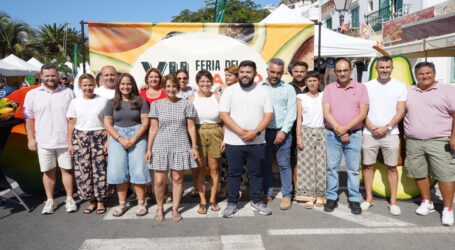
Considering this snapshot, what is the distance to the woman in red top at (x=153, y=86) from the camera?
4.20 m

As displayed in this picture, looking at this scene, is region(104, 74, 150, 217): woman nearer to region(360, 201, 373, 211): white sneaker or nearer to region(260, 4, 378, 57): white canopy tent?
region(360, 201, 373, 211): white sneaker

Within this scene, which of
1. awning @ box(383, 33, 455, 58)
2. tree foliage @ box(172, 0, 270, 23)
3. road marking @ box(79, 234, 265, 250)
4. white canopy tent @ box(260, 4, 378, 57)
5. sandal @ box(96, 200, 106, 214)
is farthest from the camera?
tree foliage @ box(172, 0, 270, 23)

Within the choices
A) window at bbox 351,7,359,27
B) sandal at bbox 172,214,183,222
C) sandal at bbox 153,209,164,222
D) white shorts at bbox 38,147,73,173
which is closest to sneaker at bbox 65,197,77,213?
white shorts at bbox 38,147,73,173

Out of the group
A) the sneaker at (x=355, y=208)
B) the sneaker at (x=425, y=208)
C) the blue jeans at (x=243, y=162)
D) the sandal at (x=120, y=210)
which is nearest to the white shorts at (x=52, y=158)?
the sandal at (x=120, y=210)

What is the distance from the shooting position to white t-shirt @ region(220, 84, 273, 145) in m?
3.75

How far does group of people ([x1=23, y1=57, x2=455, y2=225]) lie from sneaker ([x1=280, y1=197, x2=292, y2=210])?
0.05 ft

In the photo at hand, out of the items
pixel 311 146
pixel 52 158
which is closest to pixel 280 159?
pixel 311 146

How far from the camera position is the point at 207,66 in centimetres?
561

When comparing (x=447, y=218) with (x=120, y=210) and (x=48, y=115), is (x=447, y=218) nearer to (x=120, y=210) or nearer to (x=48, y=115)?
(x=120, y=210)

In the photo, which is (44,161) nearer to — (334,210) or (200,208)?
(200,208)

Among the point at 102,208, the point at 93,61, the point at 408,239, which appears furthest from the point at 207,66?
the point at 408,239

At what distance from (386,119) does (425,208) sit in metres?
1.13

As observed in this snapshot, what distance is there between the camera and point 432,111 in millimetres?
3777

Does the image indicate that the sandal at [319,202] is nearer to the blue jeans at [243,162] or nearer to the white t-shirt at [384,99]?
the blue jeans at [243,162]
